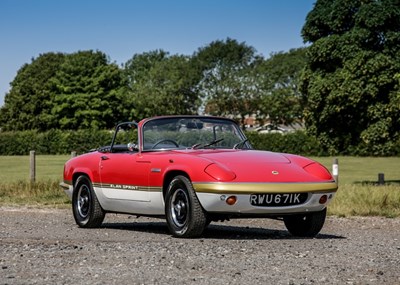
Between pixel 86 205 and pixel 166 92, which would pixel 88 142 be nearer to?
pixel 166 92

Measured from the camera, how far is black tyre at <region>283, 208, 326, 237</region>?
1168 cm

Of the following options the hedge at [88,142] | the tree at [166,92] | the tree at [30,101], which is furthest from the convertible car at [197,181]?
the tree at [166,92]

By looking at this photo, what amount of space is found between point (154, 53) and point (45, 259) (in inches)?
4860

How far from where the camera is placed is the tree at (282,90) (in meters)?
101

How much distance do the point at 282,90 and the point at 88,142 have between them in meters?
33.8

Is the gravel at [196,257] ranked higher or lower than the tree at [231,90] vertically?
lower

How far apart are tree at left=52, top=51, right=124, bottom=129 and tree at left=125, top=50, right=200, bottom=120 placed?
2227 millimetres

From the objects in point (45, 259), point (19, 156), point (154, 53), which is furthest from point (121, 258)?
point (154, 53)

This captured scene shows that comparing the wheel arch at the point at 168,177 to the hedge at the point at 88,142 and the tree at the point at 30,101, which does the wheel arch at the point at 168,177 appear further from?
the tree at the point at 30,101

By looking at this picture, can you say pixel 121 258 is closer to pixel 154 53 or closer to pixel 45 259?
pixel 45 259

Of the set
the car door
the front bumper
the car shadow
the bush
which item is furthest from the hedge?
the front bumper

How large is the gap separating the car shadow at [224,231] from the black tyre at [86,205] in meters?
0.43

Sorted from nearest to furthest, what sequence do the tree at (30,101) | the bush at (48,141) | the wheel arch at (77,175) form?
the wheel arch at (77,175), the bush at (48,141), the tree at (30,101)

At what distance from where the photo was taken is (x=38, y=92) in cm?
9800
